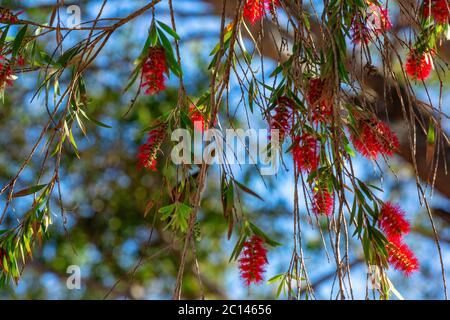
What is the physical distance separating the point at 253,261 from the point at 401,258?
0.24 meters

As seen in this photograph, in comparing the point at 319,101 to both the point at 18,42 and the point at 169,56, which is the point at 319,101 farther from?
the point at 18,42

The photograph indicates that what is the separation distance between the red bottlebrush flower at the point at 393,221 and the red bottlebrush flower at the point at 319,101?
0.56 ft

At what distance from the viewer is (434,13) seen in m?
1.20

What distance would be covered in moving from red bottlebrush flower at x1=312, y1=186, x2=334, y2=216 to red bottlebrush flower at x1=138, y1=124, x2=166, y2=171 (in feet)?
0.88

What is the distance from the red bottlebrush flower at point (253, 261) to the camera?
3.60 ft

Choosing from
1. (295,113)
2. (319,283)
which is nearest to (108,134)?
(319,283)

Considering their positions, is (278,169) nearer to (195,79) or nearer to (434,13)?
(434,13)

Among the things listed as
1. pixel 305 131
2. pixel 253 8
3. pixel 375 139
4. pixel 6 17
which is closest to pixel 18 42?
pixel 6 17

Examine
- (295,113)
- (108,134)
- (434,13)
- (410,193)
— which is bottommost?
(295,113)

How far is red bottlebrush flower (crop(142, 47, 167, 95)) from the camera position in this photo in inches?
42.6

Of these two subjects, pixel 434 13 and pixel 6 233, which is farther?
pixel 6 233

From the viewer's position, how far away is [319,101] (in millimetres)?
1137

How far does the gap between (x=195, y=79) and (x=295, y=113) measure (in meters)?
2.35

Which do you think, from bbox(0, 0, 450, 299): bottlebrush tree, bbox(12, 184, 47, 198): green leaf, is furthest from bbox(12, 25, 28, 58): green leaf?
bbox(12, 184, 47, 198): green leaf
